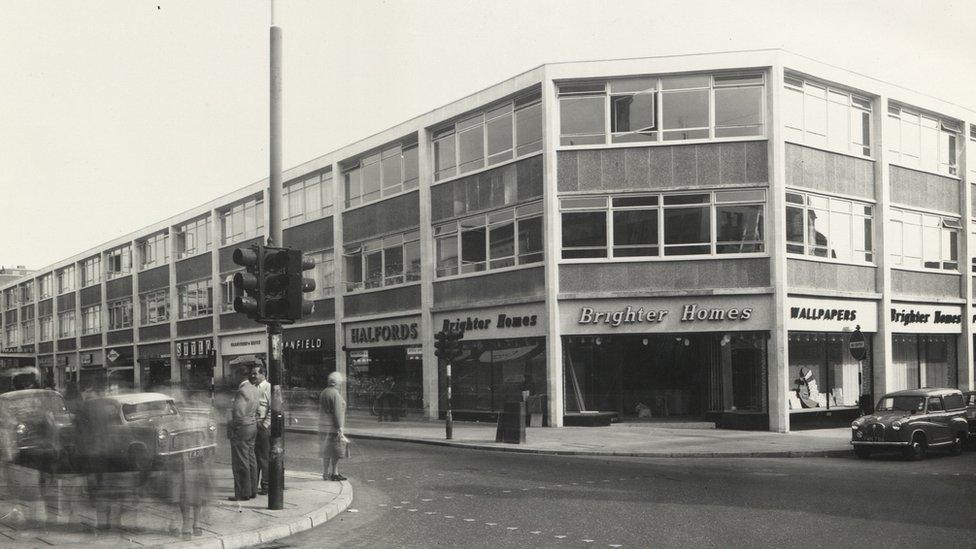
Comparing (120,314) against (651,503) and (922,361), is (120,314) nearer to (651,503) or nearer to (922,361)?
(922,361)

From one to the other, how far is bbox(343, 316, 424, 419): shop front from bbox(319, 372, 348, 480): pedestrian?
661 inches

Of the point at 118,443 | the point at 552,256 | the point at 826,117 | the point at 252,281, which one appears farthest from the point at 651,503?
the point at 826,117

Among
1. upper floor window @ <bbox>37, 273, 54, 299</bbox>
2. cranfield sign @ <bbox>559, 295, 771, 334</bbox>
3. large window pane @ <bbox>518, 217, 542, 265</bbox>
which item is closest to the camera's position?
Answer: cranfield sign @ <bbox>559, 295, 771, 334</bbox>

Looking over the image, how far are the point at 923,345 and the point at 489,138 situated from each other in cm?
1643

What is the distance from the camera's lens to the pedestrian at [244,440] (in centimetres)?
1169

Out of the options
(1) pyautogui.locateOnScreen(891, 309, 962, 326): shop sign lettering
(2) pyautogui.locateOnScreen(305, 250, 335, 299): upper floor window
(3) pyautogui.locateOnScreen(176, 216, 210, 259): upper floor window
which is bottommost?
(1) pyautogui.locateOnScreen(891, 309, 962, 326): shop sign lettering

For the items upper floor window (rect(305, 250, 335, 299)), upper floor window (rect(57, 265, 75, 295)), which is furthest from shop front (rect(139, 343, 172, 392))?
upper floor window (rect(305, 250, 335, 299))

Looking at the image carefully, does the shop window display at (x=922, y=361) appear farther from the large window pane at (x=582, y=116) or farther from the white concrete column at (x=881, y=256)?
the large window pane at (x=582, y=116)

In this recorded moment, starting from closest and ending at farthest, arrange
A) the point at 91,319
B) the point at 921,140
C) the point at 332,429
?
the point at 332,429
the point at 921,140
the point at 91,319

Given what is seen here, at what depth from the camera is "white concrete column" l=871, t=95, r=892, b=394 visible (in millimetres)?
27750

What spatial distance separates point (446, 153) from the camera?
31047 mm

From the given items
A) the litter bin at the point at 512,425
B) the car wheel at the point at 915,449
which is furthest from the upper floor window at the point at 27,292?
the car wheel at the point at 915,449

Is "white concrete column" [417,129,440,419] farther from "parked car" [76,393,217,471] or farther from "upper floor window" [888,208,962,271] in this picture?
"parked car" [76,393,217,471]

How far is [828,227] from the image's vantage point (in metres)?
26.5
